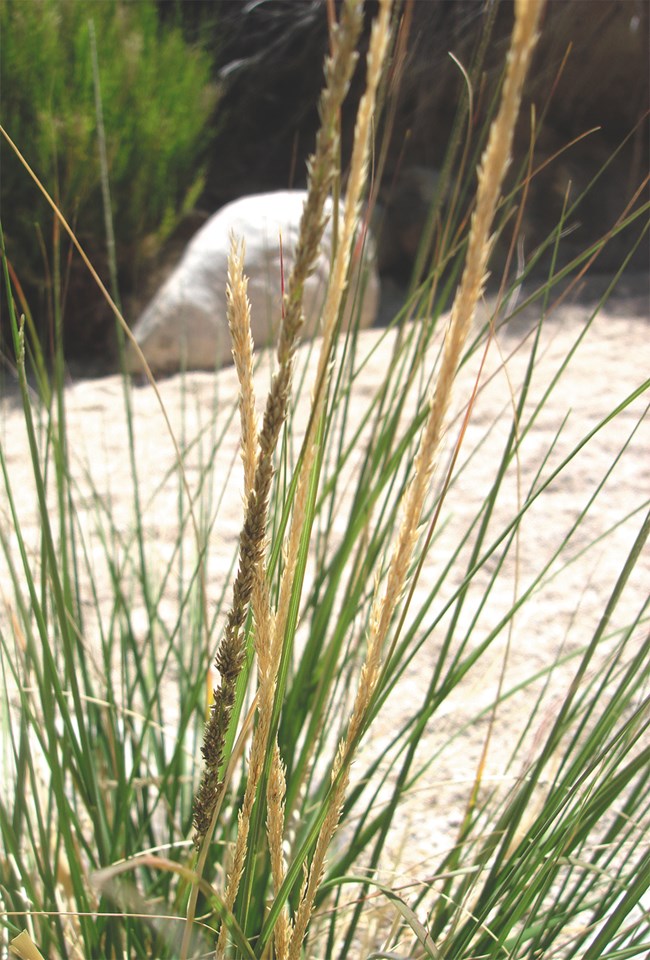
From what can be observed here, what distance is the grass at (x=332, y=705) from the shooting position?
400 millimetres

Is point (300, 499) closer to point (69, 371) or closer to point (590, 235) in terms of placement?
point (69, 371)

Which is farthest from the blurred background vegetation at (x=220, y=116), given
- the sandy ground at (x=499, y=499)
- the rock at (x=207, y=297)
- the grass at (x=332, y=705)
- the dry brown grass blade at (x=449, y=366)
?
the dry brown grass blade at (x=449, y=366)

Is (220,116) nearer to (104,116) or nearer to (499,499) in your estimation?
(104,116)

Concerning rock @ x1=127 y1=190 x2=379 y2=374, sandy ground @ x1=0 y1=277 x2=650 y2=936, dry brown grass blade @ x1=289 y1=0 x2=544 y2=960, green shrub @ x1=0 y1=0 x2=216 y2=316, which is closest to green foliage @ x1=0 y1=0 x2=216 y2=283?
green shrub @ x1=0 y1=0 x2=216 y2=316

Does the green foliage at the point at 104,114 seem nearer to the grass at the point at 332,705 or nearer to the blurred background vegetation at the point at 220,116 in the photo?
the blurred background vegetation at the point at 220,116

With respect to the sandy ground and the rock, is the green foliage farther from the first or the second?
the sandy ground

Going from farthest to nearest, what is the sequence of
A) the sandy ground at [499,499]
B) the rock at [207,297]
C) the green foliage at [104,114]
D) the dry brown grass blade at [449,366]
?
the rock at [207,297]
the green foliage at [104,114]
the sandy ground at [499,499]
the dry brown grass blade at [449,366]

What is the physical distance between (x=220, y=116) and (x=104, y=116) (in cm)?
133

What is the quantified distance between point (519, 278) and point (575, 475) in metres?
1.74

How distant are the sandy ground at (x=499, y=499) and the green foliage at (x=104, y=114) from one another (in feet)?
2.38

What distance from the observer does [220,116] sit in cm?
469

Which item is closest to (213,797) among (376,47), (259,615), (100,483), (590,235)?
(259,615)

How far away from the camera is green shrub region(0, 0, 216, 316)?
332 centimetres

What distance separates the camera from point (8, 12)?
3311 mm
